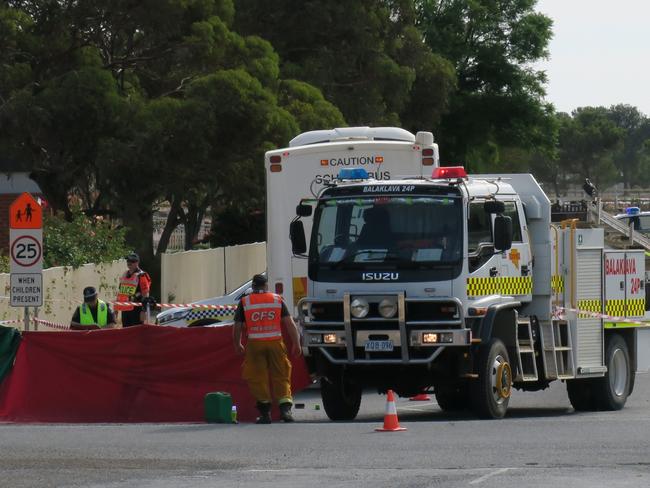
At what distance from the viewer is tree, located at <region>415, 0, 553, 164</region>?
63344 mm

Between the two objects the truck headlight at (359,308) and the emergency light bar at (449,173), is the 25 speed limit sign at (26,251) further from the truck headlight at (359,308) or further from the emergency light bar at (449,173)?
the emergency light bar at (449,173)

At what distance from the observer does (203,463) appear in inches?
471

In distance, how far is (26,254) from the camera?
1952 cm

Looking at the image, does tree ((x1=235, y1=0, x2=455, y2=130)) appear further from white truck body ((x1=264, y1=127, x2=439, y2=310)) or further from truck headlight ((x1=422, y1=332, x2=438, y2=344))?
→ truck headlight ((x1=422, y1=332, x2=438, y2=344))

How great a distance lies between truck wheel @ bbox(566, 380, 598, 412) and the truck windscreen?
13.3 feet

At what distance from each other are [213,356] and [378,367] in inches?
98.9

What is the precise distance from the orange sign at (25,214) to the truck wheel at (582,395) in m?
7.39

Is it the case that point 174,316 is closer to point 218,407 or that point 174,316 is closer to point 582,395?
point 582,395

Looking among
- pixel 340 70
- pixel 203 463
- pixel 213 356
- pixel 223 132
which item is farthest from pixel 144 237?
pixel 203 463

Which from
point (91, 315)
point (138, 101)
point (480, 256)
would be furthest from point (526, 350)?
point (138, 101)

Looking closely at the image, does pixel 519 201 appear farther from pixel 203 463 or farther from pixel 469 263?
pixel 203 463

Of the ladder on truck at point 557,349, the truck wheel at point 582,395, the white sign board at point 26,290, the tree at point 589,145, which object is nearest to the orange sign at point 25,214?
the white sign board at point 26,290

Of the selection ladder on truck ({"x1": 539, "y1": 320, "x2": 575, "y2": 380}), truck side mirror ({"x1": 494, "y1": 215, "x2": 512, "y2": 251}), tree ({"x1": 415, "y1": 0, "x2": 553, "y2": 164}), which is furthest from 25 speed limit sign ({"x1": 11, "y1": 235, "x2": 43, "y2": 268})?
tree ({"x1": 415, "y1": 0, "x2": 553, "y2": 164})

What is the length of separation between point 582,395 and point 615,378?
50 centimetres
